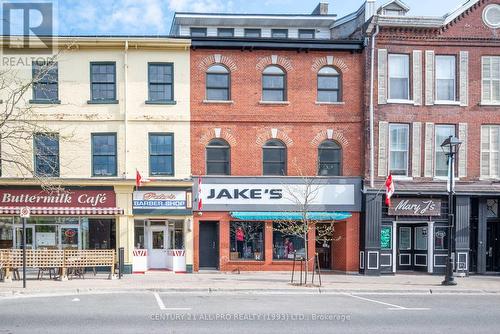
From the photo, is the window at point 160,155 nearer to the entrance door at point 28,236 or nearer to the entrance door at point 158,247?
the entrance door at point 158,247

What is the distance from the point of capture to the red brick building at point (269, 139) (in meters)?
23.4

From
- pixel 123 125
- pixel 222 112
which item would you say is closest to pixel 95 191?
pixel 123 125

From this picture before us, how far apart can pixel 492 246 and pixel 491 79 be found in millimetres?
7523

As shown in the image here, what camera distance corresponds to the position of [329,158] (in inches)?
944

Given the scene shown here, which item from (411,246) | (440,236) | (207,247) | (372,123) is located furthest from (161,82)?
(440,236)

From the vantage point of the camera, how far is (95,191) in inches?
900

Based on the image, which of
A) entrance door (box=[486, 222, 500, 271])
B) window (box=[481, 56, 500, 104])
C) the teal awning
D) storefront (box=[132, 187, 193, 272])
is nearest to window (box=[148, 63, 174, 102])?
storefront (box=[132, 187, 193, 272])

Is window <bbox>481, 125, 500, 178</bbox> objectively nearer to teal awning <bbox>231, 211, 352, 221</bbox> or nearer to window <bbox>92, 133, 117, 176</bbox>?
teal awning <bbox>231, 211, 352, 221</bbox>

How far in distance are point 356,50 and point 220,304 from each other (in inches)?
537

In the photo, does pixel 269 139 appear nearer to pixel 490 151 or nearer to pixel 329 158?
pixel 329 158

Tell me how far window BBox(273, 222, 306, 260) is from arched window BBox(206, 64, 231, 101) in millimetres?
6158

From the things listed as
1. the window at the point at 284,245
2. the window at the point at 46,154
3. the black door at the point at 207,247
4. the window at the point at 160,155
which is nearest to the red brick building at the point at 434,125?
the window at the point at 284,245

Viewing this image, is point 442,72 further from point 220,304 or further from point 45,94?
point 45,94

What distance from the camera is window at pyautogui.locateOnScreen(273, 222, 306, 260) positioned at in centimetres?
2395
